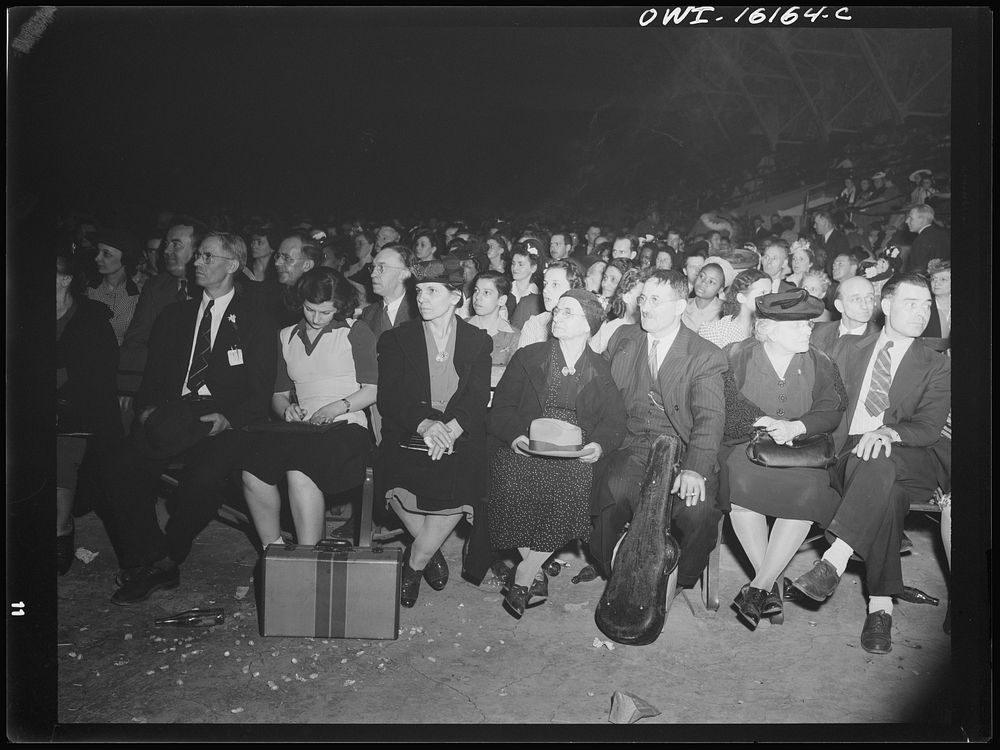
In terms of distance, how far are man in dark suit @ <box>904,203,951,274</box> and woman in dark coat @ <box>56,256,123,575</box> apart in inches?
142

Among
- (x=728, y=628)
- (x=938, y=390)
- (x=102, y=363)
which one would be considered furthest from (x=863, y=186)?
(x=102, y=363)

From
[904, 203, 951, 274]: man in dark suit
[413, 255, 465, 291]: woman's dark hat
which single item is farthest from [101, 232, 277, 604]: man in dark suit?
[904, 203, 951, 274]: man in dark suit

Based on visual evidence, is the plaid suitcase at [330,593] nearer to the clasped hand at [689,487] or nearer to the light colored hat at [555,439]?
the light colored hat at [555,439]

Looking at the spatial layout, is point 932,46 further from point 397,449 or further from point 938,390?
point 397,449

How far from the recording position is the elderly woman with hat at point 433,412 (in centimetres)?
334

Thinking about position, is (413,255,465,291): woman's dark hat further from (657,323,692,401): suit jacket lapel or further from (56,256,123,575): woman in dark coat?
(56,256,123,575): woman in dark coat

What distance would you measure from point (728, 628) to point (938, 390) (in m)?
1.37

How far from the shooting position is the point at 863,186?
3965 millimetres

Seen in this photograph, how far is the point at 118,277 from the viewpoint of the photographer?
340 centimetres

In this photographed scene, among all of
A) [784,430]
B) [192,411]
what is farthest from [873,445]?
[192,411]

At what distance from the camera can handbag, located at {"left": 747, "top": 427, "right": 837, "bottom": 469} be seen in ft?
10.5

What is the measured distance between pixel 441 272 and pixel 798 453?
69.8 inches

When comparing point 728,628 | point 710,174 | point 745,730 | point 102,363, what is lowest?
point 745,730

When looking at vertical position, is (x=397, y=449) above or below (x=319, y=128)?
below
